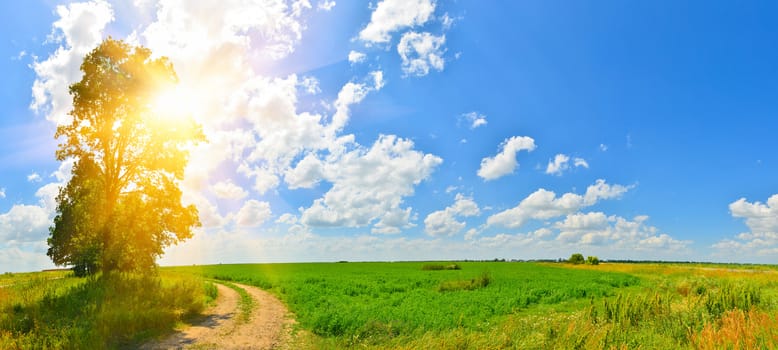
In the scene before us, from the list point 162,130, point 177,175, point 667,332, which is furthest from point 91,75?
point 667,332

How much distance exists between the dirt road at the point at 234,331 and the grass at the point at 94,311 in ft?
3.35

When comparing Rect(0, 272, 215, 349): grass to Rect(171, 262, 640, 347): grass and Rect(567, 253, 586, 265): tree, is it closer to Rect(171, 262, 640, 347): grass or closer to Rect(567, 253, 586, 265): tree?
Rect(171, 262, 640, 347): grass

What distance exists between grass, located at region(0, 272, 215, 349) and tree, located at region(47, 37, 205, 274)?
351 centimetres

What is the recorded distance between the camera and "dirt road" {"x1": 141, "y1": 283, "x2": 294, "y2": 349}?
1531cm

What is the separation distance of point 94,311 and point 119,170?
43.8ft

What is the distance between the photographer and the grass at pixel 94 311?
45.5 ft

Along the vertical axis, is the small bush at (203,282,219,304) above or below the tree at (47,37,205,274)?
below

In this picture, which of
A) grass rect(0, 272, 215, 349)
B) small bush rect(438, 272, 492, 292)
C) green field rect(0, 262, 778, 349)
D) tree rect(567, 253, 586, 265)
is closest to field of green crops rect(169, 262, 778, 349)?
green field rect(0, 262, 778, 349)

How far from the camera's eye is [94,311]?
654 inches

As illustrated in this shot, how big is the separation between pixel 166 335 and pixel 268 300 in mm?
11387

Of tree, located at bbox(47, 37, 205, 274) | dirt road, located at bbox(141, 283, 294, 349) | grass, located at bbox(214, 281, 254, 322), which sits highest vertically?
tree, located at bbox(47, 37, 205, 274)

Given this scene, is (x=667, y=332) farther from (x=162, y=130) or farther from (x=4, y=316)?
(x=162, y=130)

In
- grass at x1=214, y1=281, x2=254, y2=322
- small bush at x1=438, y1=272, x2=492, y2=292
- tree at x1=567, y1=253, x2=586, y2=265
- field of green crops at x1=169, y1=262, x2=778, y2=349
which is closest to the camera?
field of green crops at x1=169, y1=262, x2=778, y2=349

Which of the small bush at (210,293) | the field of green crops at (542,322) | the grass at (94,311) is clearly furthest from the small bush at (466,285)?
the grass at (94,311)
